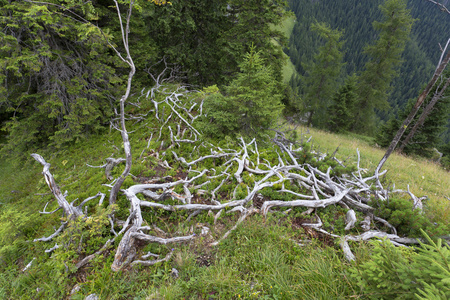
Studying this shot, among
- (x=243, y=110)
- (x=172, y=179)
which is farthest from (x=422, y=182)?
(x=172, y=179)

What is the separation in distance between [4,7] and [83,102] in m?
2.76

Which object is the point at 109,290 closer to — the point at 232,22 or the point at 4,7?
the point at 4,7

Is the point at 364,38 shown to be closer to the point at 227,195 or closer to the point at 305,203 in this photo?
the point at 305,203

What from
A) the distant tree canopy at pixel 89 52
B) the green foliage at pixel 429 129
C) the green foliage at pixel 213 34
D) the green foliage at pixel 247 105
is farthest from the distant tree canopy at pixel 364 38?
the green foliage at pixel 247 105

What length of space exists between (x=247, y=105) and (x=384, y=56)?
21035 mm

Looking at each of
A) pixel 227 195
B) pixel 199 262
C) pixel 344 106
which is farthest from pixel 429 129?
pixel 199 262

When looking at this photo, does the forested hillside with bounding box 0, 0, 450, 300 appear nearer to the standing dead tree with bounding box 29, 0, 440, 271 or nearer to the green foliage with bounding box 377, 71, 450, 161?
the standing dead tree with bounding box 29, 0, 440, 271

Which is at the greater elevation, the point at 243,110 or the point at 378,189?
the point at 243,110

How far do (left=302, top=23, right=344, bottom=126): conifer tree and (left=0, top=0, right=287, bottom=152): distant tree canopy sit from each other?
512 inches

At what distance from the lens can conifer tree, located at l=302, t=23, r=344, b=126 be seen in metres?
18.8

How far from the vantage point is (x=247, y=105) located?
16.9 ft

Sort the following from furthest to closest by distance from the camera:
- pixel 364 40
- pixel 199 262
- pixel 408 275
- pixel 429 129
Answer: pixel 364 40, pixel 429 129, pixel 199 262, pixel 408 275

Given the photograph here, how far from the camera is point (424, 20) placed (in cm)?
12588

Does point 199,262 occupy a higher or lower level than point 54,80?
lower
